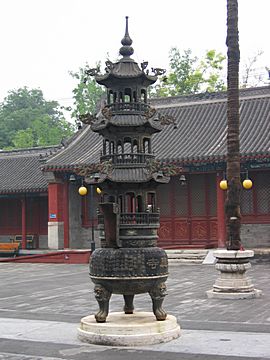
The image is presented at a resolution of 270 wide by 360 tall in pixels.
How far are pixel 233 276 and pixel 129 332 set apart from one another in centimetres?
496

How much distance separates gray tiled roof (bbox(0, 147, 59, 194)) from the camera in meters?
28.8

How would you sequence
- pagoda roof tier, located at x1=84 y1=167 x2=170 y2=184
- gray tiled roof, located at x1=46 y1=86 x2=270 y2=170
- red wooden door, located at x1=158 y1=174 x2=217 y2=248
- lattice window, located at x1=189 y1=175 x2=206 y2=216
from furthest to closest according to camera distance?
lattice window, located at x1=189 y1=175 x2=206 y2=216, red wooden door, located at x1=158 y1=174 x2=217 y2=248, gray tiled roof, located at x1=46 y1=86 x2=270 y2=170, pagoda roof tier, located at x1=84 y1=167 x2=170 y2=184

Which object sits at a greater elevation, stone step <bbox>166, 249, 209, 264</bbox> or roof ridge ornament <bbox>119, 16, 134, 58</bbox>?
roof ridge ornament <bbox>119, 16, 134, 58</bbox>

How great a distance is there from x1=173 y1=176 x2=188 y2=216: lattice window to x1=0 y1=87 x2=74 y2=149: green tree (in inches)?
1141

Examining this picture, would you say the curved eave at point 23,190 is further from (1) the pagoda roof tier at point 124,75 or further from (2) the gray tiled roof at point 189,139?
(1) the pagoda roof tier at point 124,75

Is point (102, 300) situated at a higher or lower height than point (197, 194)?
lower

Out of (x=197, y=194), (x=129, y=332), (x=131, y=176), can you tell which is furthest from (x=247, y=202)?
(x=129, y=332)

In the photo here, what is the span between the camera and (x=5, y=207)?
31281mm

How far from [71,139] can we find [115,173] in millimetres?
19830

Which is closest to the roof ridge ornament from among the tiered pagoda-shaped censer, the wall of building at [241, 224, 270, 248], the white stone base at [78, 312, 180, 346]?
the tiered pagoda-shaped censer

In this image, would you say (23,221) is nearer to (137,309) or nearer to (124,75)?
(137,309)

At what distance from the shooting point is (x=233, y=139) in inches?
526

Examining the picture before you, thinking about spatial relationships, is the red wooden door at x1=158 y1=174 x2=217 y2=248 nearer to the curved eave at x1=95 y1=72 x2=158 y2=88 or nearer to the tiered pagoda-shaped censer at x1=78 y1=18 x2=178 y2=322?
the tiered pagoda-shaped censer at x1=78 y1=18 x2=178 y2=322

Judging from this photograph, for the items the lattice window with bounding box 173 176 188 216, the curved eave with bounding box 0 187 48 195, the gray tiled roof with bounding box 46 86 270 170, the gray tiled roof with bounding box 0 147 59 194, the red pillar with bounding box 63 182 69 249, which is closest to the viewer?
the gray tiled roof with bounding box 46 86 270 170
